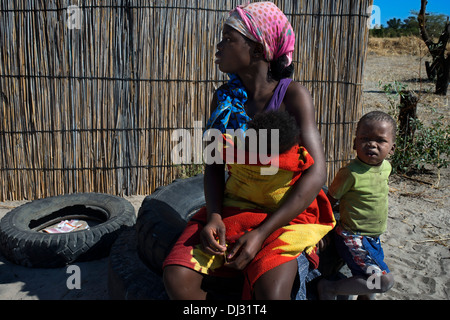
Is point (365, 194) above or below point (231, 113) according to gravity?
below

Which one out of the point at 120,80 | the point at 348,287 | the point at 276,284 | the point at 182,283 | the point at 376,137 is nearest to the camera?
the point at 276,284

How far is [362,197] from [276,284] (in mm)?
864

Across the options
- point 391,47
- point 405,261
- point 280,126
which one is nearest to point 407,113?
point 405,261

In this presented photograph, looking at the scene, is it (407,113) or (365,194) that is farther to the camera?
(407,113)

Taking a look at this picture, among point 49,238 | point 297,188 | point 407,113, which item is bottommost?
point 49,238

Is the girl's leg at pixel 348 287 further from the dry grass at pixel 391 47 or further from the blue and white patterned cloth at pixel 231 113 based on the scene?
the dry grass at pixel 391 47

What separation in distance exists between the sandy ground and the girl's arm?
1462 mm

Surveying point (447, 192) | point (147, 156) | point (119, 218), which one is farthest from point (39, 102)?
point (447, 192)

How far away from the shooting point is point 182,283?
1.77m

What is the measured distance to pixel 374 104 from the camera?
882cm

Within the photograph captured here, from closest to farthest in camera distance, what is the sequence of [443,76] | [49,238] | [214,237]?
1. [214,237]
2. [49,238]
3. [443,76]

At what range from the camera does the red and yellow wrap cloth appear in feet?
5.80

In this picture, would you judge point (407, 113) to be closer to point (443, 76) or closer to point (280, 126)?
point (280, 126)

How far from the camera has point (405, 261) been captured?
337 cm
